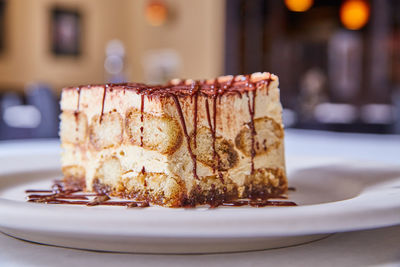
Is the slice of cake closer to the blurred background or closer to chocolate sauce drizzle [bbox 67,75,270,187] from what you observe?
chocolate sauce drizzle [bbox 67,75,270,187]

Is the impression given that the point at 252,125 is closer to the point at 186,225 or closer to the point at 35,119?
the point at 186,225

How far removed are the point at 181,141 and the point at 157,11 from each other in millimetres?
7296

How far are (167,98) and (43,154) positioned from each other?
30.0 inches

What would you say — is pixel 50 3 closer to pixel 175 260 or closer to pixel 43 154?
pixel 43 154

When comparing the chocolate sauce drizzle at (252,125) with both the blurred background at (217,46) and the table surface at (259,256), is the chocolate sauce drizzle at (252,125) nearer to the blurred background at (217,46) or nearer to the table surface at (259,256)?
the table surface at (259,256)

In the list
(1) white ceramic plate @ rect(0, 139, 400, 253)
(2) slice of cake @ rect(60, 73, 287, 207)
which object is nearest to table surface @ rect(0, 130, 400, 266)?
(1) white ceramic plate @ rect(0, 139, 400, 253)

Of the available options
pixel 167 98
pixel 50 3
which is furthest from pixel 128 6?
pixel 167 98

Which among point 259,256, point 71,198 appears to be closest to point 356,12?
point 71,198

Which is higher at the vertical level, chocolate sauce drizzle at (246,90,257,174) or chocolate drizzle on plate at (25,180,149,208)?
chocolate sauce drizzle at (246,90,257,174)

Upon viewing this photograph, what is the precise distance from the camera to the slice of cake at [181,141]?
1050mm

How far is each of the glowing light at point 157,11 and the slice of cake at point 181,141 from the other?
6972mm

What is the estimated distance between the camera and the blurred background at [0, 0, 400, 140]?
6719 mm

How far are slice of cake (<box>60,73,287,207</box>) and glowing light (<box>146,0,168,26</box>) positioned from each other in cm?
697

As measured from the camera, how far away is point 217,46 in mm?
7500
